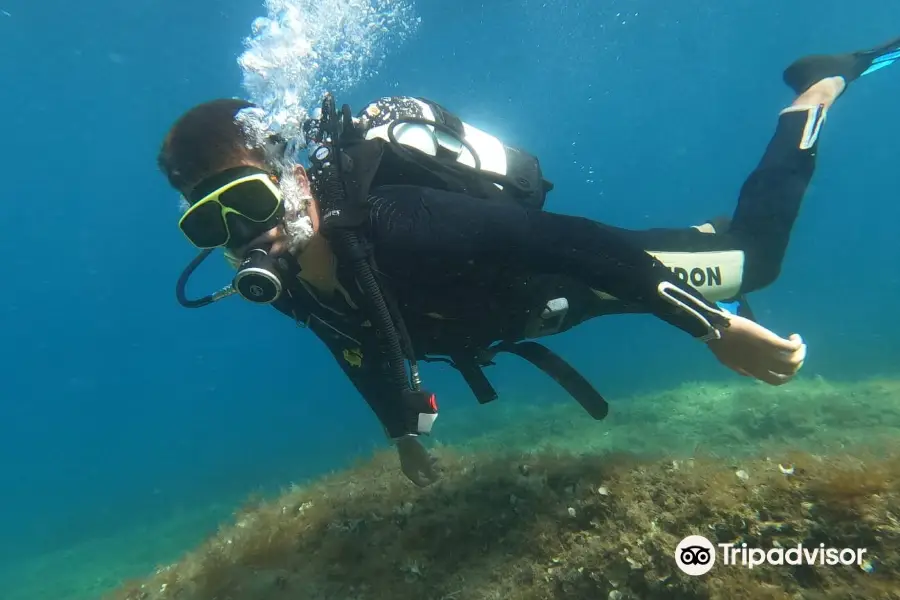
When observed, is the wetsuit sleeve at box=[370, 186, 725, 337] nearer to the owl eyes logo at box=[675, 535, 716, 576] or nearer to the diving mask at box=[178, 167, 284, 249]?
the diving mask at box=[178, 167, 284, 249]

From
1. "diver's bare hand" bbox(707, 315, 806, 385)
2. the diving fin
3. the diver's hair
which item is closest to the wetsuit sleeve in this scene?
"diver's bare hand" bbox(707, 315, 806, 385)

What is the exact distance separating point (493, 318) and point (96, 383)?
105m

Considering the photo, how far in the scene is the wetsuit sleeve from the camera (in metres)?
2.55

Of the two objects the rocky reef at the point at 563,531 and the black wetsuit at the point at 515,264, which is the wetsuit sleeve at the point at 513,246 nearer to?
the black wetsuit at the point at 515,264

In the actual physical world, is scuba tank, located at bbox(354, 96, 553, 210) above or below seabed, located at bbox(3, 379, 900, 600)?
above

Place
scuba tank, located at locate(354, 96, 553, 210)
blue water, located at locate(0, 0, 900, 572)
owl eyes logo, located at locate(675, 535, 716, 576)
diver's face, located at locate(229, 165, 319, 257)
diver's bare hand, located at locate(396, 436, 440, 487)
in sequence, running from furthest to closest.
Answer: blue water, located at locate(0, 0, 900, 572) → diver's bare hand, located at locate(396, 436, 440, 487) → scuba tank, located at locate(354, 96, 553, 210) → diver's face, located at locate(229, 165, 319, 257) → owl eyes logo, located at locate(675, 535, 716, 576)

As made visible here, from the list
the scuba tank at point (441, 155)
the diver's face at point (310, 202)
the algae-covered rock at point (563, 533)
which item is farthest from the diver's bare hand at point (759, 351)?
the diver's face at point (310, 202)

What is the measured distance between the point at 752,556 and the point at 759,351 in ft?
3.30

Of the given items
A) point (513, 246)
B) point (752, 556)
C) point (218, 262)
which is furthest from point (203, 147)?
point (218, 262)

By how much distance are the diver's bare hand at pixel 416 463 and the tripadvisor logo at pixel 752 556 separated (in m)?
1.78

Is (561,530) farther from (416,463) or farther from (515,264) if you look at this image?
(515,264)

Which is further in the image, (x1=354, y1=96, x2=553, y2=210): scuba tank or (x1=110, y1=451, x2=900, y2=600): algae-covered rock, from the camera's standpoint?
(x1=354, y1=96, x2=553, y2=210): scuba tank

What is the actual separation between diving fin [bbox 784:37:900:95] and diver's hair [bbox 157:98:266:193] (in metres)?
4.76

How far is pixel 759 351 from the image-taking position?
2.60m
